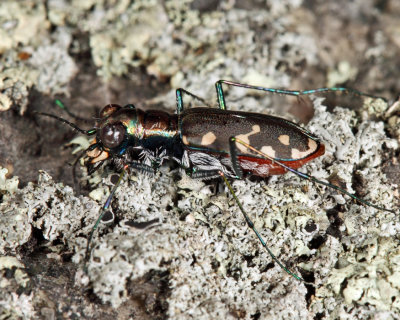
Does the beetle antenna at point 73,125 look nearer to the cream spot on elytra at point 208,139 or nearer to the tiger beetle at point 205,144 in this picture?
the tiger beetle at point 205,144

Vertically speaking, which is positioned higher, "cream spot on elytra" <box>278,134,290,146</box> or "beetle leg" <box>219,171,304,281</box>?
"cream spot on elytra" <box>278,134,290,146</box>

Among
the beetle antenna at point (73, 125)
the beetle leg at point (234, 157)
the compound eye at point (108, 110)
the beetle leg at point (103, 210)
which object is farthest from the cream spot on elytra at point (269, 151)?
the beetle antenna at point (73, 125)

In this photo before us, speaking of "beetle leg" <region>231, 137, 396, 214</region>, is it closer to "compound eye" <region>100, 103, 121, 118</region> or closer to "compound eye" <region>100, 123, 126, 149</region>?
"compound eye" <region>100, 123, 126, 149</region>

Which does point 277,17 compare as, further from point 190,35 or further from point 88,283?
point 88,283

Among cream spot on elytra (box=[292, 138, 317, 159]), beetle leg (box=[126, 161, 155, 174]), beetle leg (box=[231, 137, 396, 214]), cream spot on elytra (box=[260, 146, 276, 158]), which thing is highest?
cream spot on elytra (box=[292, 138, 317, 159])

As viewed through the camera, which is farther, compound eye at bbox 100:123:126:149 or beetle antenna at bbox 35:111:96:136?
beetle antenna at bbox 35:111:96:136

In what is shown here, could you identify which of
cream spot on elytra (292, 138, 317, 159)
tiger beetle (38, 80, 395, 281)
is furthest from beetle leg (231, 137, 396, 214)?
cream spot on elytra (292, 138, 317, 159)

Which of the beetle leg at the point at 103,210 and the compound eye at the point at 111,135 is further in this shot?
the compound eye at the point at 111,135

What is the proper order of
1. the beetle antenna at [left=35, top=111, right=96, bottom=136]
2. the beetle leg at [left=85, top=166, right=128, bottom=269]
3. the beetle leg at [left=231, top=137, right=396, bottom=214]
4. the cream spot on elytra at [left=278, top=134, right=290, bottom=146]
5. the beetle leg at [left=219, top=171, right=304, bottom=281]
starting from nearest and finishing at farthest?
the beetle leg at [left=85, top=166, right=128, bottom=269], the beetle leg at [left=219, top=171, right=304, bottom=281], the beetle leg at [left=231, top=137, right=396, bottom=214], the cream spot on elytra at [left=278, top=134, right=290, bottom=146], the beetle antenna at [left=35, top=111, right=96, bottom=136]

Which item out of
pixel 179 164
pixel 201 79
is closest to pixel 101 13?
pixel 201 79
